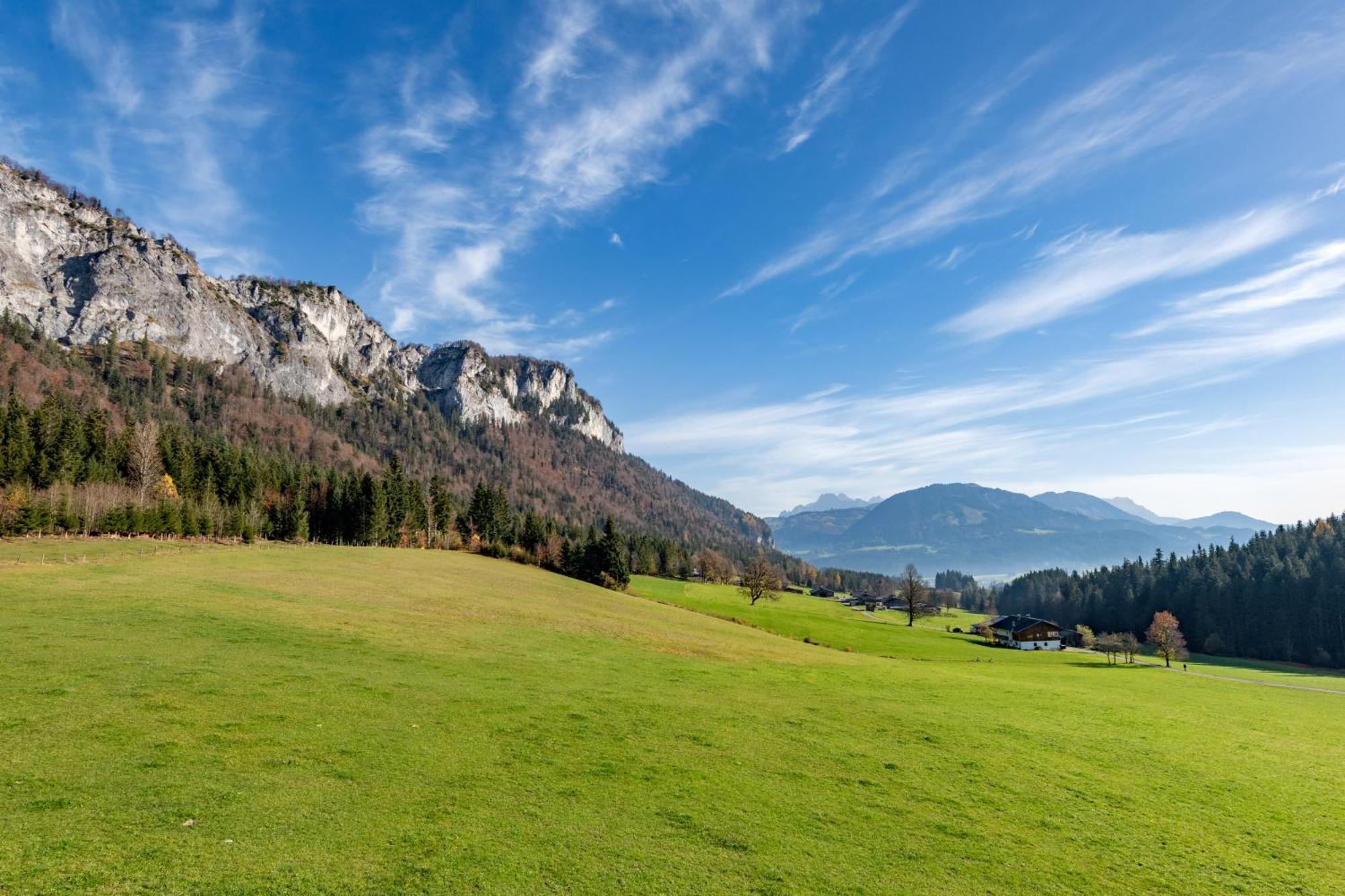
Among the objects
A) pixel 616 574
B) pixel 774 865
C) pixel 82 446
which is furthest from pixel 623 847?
pixel 82 446

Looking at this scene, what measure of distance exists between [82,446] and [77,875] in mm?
105758

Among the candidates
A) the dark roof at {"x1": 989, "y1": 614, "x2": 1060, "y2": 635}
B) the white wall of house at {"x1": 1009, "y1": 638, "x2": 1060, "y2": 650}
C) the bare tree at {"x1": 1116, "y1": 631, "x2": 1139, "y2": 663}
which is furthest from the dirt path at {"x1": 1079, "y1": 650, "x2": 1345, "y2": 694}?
the dark roof at {"x1": 989, "y1": 614, "x2": 1060, "y2": 635}

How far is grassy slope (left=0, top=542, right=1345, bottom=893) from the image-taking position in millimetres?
10867

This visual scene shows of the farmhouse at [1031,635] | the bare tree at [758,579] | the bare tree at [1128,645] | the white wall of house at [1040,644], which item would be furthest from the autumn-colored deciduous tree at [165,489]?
the white wall of house at [1040,644]

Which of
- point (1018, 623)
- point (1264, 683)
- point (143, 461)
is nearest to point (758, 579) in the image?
point (1018, 623)

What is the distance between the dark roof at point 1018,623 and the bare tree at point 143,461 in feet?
503

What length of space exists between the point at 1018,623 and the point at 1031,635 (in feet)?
17.9

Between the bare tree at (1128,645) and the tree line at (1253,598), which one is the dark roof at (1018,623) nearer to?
the bare tree at (1128,645)

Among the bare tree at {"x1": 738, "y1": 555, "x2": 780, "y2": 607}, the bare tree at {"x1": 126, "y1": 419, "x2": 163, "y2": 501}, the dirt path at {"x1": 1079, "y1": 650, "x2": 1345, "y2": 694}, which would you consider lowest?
the dirt path at {"x1": 1079, "y1": 650, "x2": 1345, "y2": 694}

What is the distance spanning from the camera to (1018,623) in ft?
408

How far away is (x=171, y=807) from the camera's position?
1151cm

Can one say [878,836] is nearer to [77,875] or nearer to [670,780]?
[670,780]

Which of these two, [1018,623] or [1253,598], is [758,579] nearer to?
[1018,623]

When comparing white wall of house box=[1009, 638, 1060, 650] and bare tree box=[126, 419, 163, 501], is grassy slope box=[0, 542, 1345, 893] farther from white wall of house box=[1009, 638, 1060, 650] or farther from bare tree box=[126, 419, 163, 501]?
white wall of house box=[1009, 638, 1060, 650]
